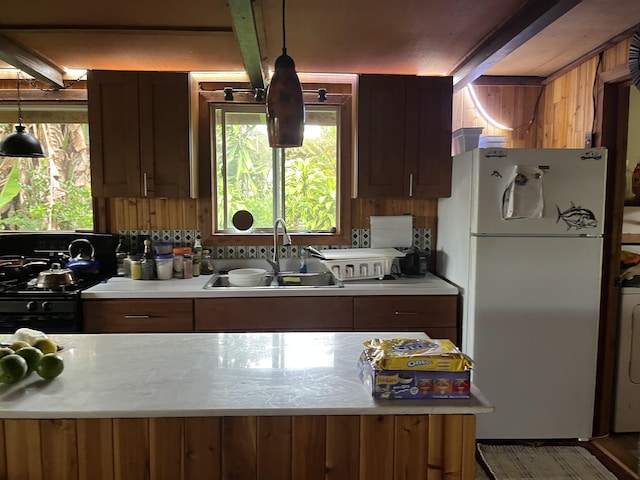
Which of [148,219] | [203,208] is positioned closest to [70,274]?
[148,219]

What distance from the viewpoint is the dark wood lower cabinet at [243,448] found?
110 cm

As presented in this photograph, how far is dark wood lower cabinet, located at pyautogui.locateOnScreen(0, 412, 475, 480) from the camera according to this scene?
1096 millimetres

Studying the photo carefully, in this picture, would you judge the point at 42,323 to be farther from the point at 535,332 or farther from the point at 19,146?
the point at 535,332

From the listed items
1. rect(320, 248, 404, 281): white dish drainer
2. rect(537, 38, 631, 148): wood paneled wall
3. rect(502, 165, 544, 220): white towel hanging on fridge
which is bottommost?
rect(320, 248, 404, 281): white dish drainer

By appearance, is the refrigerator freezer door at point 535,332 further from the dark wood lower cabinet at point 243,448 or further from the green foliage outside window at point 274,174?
the dark wood lower cabinet at point 243,448

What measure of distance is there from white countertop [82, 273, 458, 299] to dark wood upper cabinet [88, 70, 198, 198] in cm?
57

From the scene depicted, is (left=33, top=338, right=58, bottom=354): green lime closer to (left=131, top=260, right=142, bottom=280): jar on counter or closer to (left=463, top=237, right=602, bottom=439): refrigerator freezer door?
(left=131, top=260, right=142, bottom=280): jar on counter

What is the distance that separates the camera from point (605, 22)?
2232 millimetres

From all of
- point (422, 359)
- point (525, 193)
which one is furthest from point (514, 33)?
point (422, 359)

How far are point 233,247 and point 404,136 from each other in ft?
4.49

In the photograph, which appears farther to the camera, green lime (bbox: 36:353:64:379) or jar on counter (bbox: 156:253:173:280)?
jar on counter (bbox: 156:253:173:280)

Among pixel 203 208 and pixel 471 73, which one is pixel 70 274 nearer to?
pixel 203 208

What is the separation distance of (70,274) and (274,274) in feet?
3.92

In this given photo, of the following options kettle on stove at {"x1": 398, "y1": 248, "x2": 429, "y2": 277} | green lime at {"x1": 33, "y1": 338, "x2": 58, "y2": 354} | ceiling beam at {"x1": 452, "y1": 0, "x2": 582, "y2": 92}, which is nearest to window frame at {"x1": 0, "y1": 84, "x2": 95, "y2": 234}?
green lime at {"x1": 33, "y1": 338, "x2": 58, "y2": 354}
